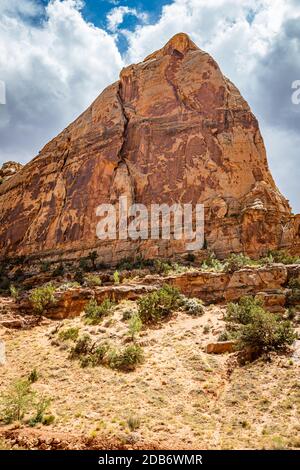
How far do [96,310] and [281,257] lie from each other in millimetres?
15591

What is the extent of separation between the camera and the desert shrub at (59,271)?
37.4 metres

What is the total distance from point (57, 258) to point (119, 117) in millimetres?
18074

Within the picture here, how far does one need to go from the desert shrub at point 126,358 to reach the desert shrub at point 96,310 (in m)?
5.37

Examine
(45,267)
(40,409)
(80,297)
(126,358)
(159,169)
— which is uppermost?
(159,169)

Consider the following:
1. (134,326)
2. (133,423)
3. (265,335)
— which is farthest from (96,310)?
(133,423)

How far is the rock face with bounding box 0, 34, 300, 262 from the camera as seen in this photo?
3731 cm

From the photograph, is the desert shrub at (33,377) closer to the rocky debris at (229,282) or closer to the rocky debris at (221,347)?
the rocky debris at (221,347)

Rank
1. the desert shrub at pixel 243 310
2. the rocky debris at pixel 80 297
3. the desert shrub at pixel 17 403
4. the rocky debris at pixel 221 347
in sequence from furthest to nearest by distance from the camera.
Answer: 1. the rocky debris at pixel 80 297
2. the desert shrub at pixel 243 310
3. the rocky debris at pixel 221 347
4. the desert shrub at pixel 17 403

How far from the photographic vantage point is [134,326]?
22.5 metres

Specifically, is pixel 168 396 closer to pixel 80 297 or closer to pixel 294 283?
pixel 294 283

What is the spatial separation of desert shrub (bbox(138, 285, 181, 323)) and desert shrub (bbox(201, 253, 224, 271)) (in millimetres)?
4710

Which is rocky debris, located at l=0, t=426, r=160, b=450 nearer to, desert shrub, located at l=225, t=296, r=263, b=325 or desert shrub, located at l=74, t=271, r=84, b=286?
desert shrub, located at l=225, t=296, r=263, b=325

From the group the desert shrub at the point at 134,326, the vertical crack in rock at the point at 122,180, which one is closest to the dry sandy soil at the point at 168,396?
the desert shrub at the point at 134,326
